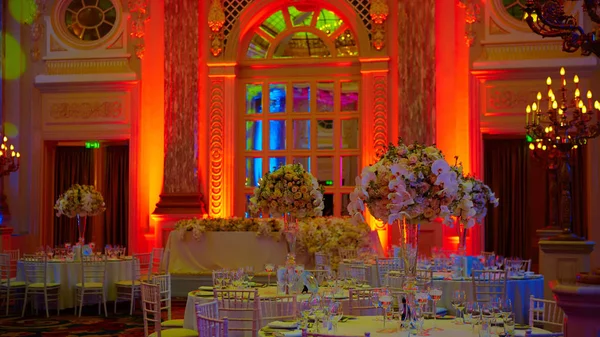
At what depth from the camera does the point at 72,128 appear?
1451cm

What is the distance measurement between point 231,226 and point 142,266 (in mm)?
1347

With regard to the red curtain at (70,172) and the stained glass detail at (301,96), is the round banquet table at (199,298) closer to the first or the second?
the stained glass detail at (301,96)

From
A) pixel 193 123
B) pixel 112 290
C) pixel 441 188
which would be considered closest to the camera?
pixel 441 188

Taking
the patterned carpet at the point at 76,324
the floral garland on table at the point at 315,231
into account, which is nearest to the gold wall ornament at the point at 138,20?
the floral garland on table at the point at 315,231

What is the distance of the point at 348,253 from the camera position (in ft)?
36.6

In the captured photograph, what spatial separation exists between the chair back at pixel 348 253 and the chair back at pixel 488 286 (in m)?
2.85

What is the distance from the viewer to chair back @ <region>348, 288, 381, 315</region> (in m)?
5.93

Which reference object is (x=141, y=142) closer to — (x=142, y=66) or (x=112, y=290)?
(x=142, y=66)

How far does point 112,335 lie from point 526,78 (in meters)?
7.41

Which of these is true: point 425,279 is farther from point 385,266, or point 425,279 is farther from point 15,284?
point 15,284

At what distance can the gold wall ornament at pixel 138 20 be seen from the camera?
566 inches

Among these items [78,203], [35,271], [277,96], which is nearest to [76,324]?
[35,271]

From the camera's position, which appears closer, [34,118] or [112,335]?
[112,335]

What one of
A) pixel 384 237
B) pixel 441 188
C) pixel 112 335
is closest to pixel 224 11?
pixel 384 237
